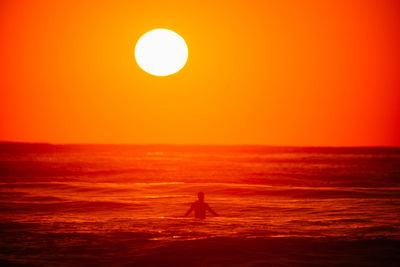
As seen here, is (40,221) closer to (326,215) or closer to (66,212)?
(66,212)

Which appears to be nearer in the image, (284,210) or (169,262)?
(169,262)

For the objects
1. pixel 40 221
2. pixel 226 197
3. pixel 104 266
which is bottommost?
pixel 104 266

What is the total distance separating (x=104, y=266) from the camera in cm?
1499

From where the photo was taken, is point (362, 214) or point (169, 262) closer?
point (169, 262)

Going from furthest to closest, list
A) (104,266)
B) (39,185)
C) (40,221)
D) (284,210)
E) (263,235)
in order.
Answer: (39,185), (284,210), (40,221), (263,235), (104,266)

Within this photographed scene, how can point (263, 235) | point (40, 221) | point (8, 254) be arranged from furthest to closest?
1. point (40, 221)
2. point (263, 235)
3. point (8, 254)

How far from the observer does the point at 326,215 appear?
26.3m

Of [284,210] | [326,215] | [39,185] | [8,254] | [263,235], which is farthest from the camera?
[39,185]

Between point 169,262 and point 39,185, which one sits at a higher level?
point 39,185

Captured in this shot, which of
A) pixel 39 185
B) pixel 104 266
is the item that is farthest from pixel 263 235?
pixel 39 185

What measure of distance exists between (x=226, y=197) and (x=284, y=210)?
28.1ft

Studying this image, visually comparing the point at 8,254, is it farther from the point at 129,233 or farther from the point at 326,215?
the point at 326,215

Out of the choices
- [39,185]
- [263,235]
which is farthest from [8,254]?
[39,185]

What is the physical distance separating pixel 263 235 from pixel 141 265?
19.7 feet
